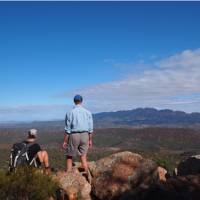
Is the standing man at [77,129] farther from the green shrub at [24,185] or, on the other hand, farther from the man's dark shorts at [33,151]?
the green shrub at [24,185]

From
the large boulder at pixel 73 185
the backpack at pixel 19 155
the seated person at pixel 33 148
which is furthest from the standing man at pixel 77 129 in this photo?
the backpack at pixel 19 155

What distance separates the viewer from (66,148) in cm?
1270

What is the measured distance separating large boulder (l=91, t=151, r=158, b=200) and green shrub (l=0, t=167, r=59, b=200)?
2215 millimetres

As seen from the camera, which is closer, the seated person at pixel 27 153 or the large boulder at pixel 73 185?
the seated person at pixel 27 153

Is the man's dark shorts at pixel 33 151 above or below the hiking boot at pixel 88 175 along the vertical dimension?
above

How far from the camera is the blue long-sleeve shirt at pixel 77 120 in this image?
40.6 feet

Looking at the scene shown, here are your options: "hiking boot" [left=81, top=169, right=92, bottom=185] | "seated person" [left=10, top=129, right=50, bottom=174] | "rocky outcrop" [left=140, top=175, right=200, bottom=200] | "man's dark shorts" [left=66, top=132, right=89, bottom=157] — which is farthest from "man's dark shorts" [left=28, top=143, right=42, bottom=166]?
"rocky outcrop" [left=140, top=175, right=200, bottom=200]

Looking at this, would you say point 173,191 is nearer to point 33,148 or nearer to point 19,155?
point 33,148

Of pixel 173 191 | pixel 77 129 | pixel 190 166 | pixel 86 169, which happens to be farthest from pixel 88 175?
pixel 190 166

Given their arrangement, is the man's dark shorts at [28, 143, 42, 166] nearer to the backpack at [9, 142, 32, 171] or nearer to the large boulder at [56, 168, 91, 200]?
the backpack at [9, 142, 32, 171]

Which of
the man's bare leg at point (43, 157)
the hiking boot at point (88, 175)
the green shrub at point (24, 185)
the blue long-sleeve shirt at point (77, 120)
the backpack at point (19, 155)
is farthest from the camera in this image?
the hiking boot at point (88, 175)

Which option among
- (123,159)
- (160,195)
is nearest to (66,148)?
(123,159)

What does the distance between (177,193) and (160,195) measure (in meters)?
0.43

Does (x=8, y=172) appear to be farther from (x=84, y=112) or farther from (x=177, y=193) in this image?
(x=177, y=193)
